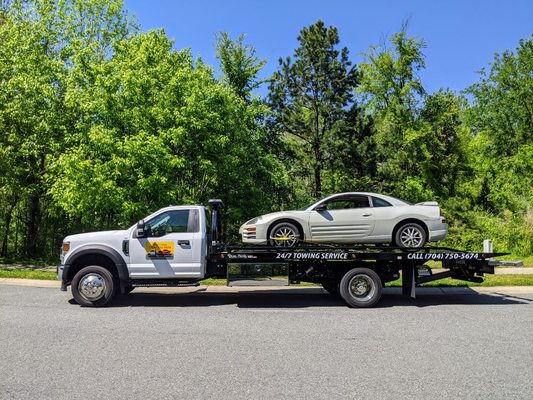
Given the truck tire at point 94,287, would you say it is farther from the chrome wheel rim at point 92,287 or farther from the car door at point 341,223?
the car door at point 341,223

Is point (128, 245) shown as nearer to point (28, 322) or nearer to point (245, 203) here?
point (28, 322)

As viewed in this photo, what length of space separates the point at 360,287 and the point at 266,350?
3.68 metres

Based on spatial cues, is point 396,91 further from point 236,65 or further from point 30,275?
point 30,275

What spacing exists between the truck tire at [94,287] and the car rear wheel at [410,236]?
19.5 ft

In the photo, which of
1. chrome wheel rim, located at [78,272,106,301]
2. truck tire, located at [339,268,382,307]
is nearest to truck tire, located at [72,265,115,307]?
chrome wheel rim, located at [78,272,106,301]

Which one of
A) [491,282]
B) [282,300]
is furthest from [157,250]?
[491,282]

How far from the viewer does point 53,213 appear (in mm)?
21469

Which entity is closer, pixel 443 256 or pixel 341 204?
pixel 443 256

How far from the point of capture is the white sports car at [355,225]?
33.2ft

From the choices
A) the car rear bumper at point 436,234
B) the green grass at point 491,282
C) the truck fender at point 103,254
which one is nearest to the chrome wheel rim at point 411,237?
the car rear bumper at point 436,234

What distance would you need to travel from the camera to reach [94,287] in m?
9.38

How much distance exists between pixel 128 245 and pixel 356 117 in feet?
64.2

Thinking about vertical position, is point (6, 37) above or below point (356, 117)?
above

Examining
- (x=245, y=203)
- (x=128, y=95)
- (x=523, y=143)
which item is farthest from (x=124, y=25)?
(x=523, y=143)
